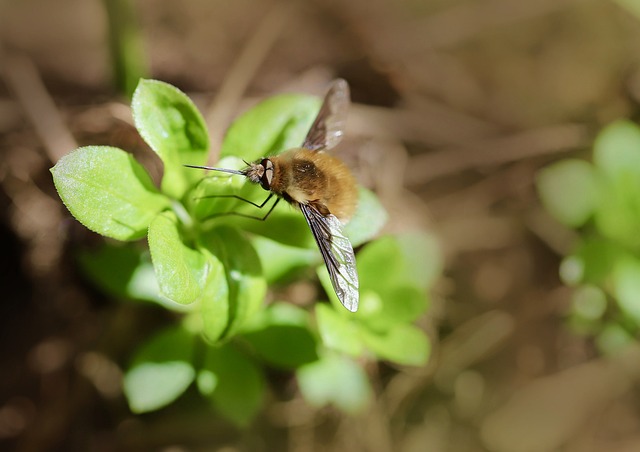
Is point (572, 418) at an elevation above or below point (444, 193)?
below

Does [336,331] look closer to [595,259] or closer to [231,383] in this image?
[231,383]

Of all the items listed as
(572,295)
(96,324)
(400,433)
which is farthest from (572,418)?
(96,324)

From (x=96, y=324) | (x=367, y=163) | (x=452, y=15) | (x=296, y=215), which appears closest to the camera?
(x=296, y=215)

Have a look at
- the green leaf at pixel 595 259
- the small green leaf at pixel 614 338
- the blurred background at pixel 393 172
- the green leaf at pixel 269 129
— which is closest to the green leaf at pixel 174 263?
the green leaf at pixel 269 129

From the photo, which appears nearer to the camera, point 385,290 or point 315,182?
point 315,182

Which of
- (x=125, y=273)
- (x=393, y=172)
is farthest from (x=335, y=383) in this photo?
(x=393, y=172)

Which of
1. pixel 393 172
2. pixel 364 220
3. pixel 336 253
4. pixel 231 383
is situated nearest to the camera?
pixel 336 253

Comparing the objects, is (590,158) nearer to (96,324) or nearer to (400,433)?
(400,433)
